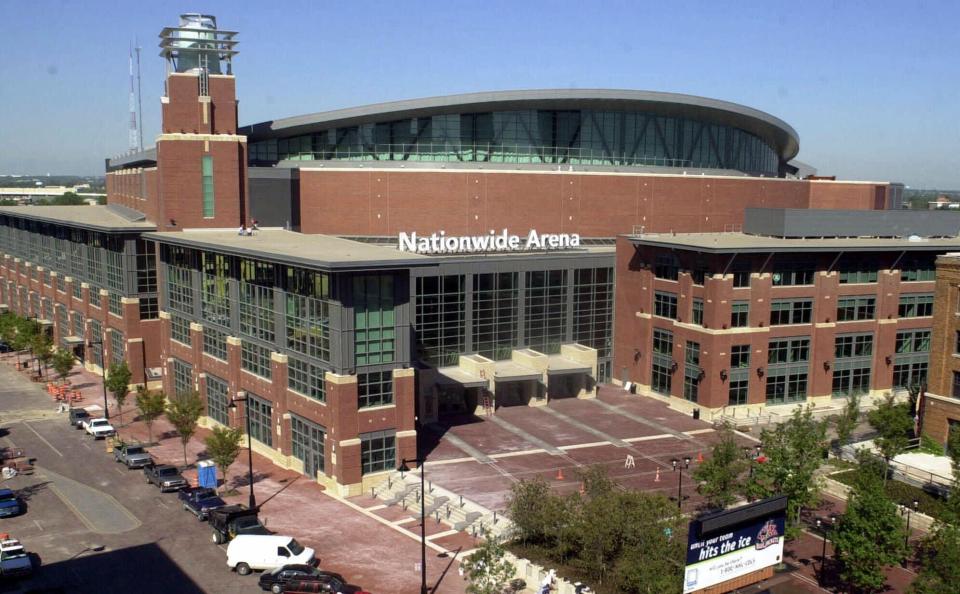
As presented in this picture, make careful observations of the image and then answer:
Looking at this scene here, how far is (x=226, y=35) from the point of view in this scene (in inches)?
3039

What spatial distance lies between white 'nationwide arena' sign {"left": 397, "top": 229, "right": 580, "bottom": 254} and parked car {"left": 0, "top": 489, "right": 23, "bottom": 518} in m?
33.2

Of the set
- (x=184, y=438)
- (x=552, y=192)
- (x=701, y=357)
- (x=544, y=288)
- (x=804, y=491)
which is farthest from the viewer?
(x=552, y=192)

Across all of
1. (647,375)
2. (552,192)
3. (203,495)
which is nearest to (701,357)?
(647,375)

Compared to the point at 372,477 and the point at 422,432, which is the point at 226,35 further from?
the point at 372,477

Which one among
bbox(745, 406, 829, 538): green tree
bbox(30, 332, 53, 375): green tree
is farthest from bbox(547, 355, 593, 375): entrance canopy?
bbox(30, 332, 53, 375): green tree

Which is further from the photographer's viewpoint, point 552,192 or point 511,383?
point 552,192

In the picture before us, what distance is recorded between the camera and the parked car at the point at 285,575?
38.3 metres

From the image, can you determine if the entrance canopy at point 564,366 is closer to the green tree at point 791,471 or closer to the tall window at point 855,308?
the tall window at point 855,308

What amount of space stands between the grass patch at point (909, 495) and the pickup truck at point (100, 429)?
1981 inches

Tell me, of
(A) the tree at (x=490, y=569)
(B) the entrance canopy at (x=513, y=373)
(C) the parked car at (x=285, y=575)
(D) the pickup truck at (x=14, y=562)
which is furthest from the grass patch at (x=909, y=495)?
(D) the pickup truck at (x=14, y=562)

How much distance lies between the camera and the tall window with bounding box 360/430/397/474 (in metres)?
52.2

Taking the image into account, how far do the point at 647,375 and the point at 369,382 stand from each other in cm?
3117

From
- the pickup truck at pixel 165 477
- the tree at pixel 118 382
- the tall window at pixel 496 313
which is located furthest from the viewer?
the tall window at pixel 496 313

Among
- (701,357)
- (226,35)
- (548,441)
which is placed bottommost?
(548,441)
